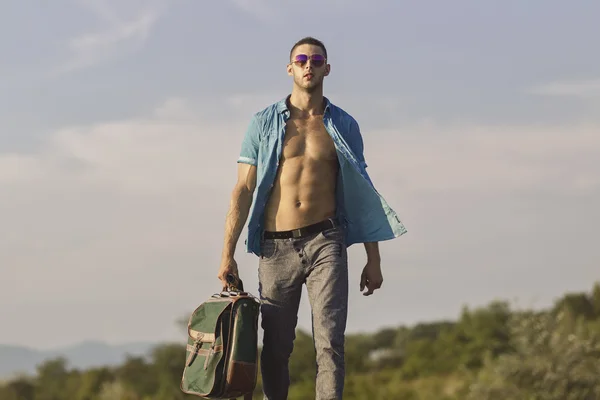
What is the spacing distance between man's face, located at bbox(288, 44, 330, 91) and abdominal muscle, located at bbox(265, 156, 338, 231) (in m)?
0.61

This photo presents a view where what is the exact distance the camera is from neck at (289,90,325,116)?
28.6ft

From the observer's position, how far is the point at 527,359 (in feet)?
109

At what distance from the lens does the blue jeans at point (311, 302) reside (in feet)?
26.9

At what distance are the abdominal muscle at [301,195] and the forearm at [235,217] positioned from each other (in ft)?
0.68

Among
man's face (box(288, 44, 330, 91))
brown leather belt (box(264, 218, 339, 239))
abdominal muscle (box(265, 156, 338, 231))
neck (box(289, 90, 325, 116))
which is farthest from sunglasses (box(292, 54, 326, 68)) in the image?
brown leather belt (box(264, 218, 339, 239))

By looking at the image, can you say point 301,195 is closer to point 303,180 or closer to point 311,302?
point 303,180

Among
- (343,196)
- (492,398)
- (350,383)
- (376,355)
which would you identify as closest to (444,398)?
(350,383)

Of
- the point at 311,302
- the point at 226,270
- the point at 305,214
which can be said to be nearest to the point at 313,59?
the point at 305,214

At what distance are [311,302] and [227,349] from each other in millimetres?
765

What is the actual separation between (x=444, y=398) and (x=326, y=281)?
34525mm

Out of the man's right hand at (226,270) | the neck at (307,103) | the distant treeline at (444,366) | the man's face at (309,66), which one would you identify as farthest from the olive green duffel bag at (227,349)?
the distant treeline at (444,366)

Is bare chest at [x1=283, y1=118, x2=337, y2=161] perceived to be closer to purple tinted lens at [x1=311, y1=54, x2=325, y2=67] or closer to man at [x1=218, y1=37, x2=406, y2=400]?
man at [x1=218, y1=37, x2=406, y2=400]

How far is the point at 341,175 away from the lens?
8.70m

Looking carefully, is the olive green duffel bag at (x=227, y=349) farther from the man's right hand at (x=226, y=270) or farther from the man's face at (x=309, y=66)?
the man's face at (x=309, y=66)
